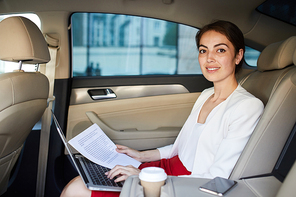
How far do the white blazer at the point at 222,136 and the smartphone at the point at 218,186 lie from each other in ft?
0.89

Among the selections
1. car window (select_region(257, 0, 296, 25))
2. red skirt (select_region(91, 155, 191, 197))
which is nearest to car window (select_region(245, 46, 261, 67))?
car window (select_region(257, 0, 296, 25))

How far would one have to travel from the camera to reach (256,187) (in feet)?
3.25

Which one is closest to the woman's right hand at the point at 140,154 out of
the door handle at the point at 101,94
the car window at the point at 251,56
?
the door handle at the point at 101,94

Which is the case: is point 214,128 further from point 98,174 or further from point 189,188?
point 98,174

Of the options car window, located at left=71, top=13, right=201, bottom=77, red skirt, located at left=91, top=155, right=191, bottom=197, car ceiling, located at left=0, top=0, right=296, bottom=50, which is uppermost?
car ceiling, located at left=0, top=0, right=296, bottom=50

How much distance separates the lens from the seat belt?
2051 mm

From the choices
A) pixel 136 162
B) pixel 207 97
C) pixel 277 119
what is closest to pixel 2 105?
pixel 136 162

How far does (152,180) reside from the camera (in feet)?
2.77

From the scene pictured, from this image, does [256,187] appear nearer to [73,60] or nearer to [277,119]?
[277,119]

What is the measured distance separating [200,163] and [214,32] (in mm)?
712

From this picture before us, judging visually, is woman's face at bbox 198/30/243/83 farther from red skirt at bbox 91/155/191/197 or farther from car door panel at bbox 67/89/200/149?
car door panel at bbox 67/89/200/149

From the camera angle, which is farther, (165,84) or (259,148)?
(165,84)

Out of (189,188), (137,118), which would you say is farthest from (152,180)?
(137,118)

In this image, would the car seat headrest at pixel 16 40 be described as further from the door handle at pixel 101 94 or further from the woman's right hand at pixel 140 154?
the door handle at pixel 101 94
